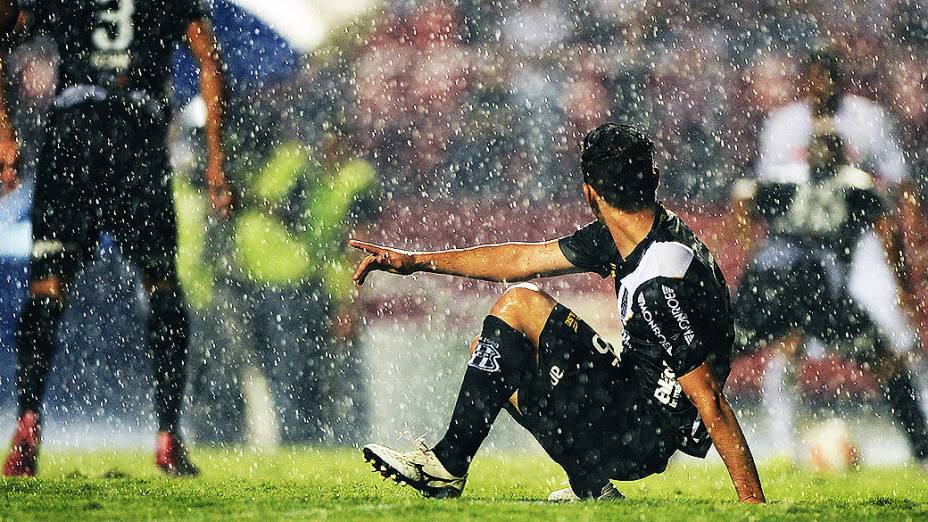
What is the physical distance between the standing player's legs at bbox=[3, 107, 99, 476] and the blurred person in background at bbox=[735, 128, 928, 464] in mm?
2846

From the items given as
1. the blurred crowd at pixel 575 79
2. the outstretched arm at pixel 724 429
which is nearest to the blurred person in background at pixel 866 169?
the blurred crowd at pixel 575 79

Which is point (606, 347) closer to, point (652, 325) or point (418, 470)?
point (652, 325)

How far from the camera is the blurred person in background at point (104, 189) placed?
3.93 meters

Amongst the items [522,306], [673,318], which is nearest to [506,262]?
[522,306]

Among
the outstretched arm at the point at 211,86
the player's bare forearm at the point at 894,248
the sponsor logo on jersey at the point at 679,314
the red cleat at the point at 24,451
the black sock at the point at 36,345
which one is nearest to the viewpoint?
the sponsor logo on jersey at the point at 679,314

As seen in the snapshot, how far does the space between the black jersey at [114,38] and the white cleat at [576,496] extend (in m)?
2.14

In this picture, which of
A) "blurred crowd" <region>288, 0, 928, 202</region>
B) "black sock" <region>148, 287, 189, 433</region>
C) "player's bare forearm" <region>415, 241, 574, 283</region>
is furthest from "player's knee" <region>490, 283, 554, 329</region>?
"blurred crowd" <region>288, 0, 928, 202</region>

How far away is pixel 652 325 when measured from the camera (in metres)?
2.81

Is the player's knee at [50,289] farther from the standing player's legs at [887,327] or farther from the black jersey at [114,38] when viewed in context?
the standing player's legs at [887,327]

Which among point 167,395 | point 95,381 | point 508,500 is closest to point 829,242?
point 508,500

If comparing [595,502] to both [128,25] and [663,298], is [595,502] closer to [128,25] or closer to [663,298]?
[663,298]

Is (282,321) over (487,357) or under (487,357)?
over

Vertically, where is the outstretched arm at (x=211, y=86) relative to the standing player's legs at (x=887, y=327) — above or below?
above

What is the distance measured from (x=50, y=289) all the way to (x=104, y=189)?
1.28 feet
